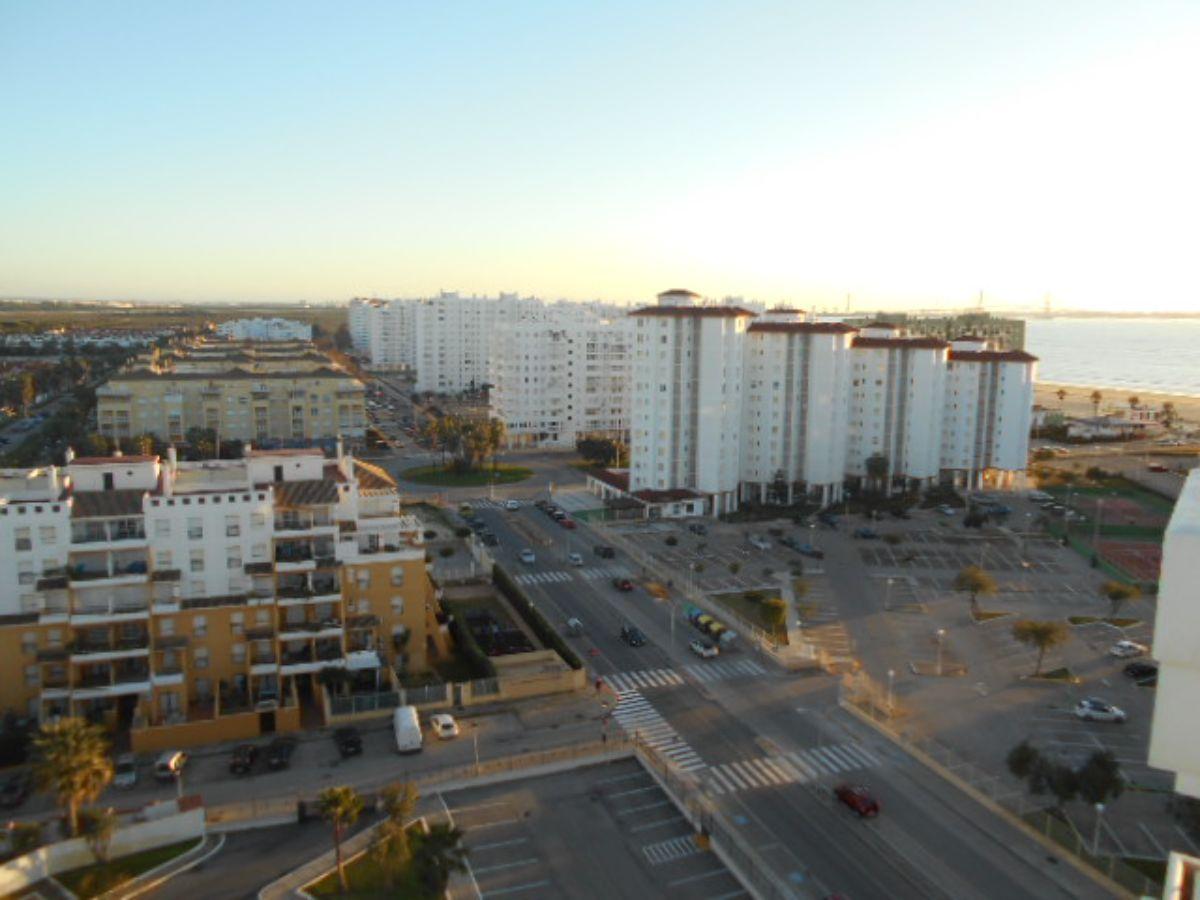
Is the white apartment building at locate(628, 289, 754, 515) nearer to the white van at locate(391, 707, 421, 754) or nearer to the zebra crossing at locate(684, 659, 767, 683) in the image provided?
the zebra crossing at locate(684, 659, 767, 683)

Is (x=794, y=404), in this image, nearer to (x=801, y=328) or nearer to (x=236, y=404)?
(x=801, y=328)

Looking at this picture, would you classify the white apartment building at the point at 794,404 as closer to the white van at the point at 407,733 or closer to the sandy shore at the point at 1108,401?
the white van at the point at 407,733

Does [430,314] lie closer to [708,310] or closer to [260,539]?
[708,310]

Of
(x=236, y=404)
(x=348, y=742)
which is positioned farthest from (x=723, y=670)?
(x=236, y=404)

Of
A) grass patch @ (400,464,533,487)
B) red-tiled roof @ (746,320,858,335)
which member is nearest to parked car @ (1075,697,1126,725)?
red-tiled roof @ (746,320,858,335)

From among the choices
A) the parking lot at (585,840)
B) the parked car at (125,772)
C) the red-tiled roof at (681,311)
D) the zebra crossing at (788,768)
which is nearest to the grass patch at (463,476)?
the red-tiled roof at (681,311)
